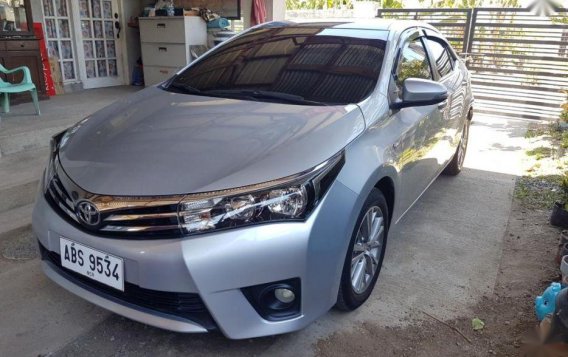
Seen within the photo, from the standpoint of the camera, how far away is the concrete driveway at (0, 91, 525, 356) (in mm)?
1980

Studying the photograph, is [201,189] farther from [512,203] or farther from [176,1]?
[176,1]

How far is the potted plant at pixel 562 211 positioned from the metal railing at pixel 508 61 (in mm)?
4815

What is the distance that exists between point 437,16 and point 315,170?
769 centimetres

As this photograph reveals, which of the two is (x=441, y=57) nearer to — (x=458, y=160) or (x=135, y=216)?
(x=458, y=160)

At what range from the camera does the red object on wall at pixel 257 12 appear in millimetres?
7648

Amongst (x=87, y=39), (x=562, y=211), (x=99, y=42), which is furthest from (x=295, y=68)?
(x=99, y=42)

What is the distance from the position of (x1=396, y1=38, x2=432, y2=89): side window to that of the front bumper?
1175mm

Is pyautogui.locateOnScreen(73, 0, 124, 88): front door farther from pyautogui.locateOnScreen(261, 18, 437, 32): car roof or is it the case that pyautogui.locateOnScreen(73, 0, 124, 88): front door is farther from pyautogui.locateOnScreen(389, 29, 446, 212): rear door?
pyautogui.locateOnScreen(389, 29, 446, 212): rear door

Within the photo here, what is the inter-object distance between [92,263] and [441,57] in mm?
3047

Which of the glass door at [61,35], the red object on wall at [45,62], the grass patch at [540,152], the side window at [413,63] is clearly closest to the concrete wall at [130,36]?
the glass door at [61,35]

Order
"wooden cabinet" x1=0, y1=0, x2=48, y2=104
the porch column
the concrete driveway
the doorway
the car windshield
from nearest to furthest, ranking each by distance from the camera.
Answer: the concrete driveway → the car windshield → "wooden cabinet" x1=0, y1=0, x2=48, y2=104 → the doorway → the porch column

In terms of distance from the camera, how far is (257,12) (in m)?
7.66

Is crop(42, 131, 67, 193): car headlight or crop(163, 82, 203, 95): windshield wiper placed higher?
crop(163, 82, 203, 95): windshield wiper

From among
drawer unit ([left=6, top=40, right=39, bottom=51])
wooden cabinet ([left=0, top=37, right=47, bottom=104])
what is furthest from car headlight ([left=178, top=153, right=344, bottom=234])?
drawer unit ([left=6, top=40, right=39, bottom=51])
